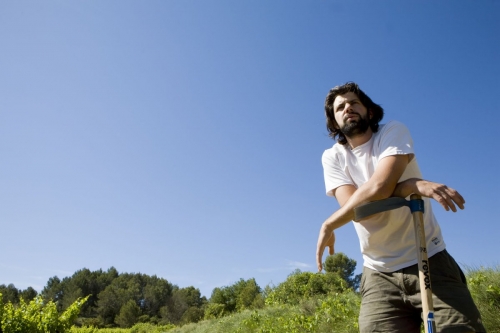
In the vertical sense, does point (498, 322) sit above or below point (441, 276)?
below

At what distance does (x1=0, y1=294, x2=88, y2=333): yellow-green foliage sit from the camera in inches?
334

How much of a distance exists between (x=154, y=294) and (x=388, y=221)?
4516 cm

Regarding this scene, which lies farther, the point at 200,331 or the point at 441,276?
the point at 200,331

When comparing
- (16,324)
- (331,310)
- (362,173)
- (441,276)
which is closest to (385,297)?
(441,276)

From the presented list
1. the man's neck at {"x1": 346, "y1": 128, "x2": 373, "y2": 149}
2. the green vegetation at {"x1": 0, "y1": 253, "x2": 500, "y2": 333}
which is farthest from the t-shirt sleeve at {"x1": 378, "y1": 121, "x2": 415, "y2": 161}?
the green vegetation at {"x1": 0, "y1": 253, "x2": 500, "y2": 333}

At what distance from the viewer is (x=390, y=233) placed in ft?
6.51

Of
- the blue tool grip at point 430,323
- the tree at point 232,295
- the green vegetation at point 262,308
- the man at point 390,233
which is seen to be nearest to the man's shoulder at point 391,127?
the man at point 390,233

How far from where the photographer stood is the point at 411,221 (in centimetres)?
195

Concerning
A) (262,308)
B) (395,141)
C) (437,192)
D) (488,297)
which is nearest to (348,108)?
(395,141)

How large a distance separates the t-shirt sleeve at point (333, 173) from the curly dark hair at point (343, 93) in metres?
0.12

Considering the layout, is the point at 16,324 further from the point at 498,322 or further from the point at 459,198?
the point at 459,198

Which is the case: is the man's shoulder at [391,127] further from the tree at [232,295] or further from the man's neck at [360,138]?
the tree at [232,295]

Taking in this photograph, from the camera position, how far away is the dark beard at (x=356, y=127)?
2197 millimetres

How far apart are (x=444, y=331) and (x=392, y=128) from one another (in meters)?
0.97
